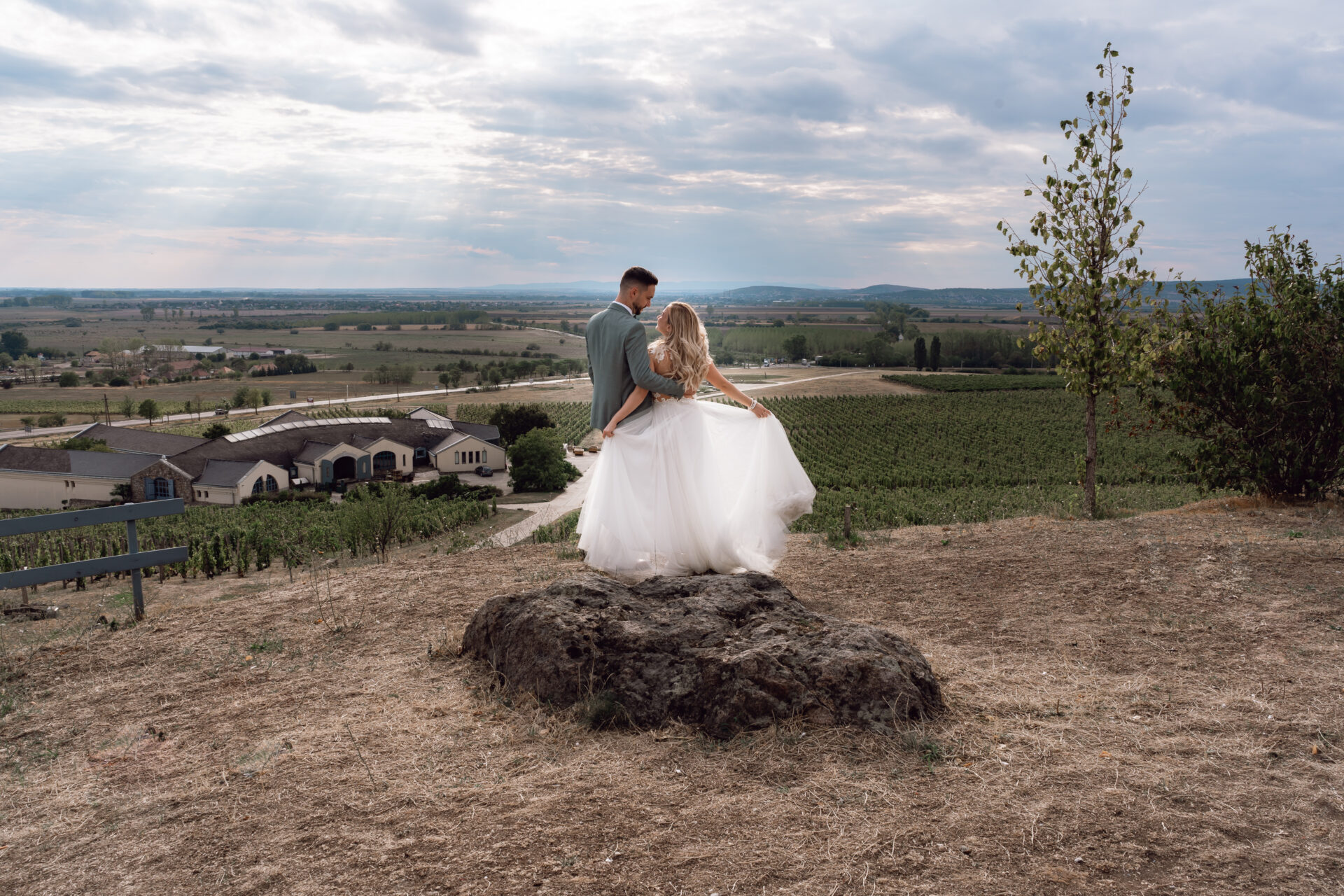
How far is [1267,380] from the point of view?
11766mm

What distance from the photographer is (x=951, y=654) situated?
5348 mm

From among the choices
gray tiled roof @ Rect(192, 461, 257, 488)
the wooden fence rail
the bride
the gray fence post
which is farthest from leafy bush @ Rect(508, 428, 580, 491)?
the bride

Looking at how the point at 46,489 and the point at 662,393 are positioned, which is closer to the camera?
the point at 662,393

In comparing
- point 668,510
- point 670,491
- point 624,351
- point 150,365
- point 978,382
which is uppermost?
point 624,351

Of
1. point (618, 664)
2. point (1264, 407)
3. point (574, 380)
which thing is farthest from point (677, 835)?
point (574, 380)

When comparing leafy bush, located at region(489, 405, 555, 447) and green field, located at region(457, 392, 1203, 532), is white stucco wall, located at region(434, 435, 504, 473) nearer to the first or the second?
leafy bush, located at region(489, 405, 555, 447)

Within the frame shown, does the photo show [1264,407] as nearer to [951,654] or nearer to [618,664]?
[951,654]

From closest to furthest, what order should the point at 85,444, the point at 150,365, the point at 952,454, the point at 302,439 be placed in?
the point at 302,439
the point at 952,454
the point at 85,444
the point at 150,365

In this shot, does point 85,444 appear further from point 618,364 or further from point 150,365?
point 618,364

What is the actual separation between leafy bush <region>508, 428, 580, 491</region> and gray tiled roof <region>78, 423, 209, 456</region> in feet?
81.7

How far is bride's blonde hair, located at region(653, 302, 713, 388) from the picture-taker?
6.21 m

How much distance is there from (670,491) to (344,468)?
60088mm

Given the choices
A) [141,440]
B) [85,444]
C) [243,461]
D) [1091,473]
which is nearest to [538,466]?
[243,461]

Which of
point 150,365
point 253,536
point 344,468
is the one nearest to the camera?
point 253,536
